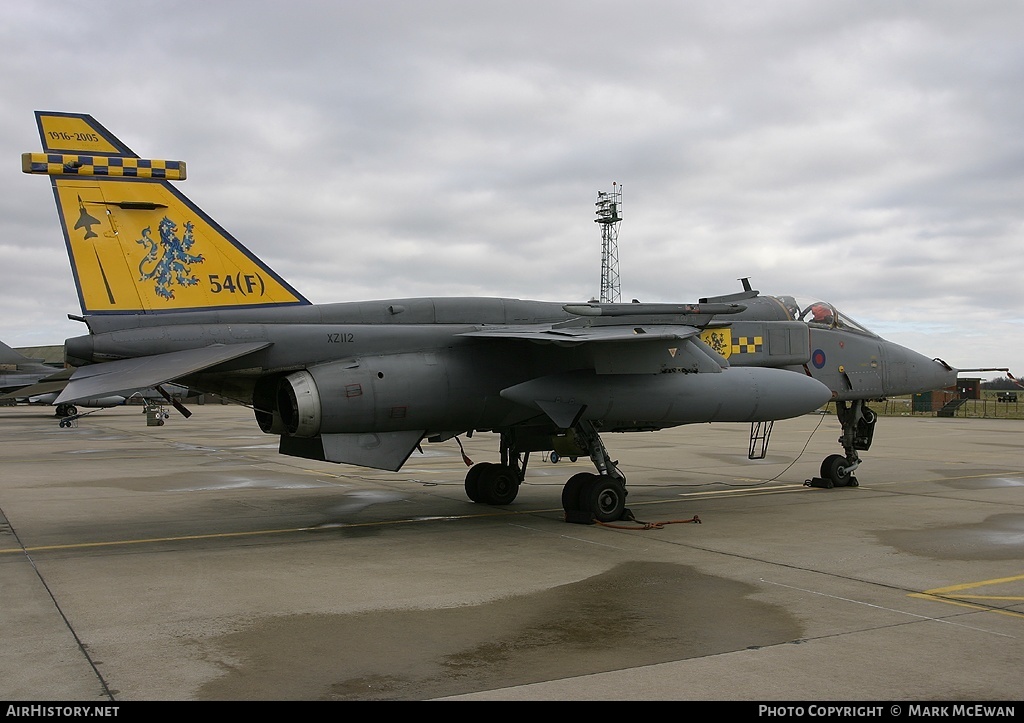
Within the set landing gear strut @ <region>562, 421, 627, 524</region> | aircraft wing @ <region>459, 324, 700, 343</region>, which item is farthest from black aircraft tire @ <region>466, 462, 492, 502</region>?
aircraft wing @ <region>459, 324, 700, 343</region>

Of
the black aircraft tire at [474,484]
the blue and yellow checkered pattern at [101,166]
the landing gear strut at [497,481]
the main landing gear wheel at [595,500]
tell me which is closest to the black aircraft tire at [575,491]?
the main landing gear wheel at [595,500]

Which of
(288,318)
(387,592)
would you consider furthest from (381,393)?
(387,592)

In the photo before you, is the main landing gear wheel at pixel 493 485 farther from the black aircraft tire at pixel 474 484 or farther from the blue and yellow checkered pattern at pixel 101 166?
the blue and yellow checkered pattern at pixel 101 166

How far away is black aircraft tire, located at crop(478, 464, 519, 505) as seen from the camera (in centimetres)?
1216

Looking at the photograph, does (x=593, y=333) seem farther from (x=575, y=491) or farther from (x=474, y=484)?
(x=474, y=484)

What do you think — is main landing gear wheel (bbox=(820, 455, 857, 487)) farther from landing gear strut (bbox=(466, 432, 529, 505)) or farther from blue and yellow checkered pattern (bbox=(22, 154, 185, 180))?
blue and yellow checkered pattern (bbox=(22, 154, 185, 180))

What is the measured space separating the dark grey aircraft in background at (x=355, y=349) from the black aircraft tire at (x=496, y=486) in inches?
37.7

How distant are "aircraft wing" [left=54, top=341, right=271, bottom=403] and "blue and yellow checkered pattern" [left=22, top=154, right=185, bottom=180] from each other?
7.19ft

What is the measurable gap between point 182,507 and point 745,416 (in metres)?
7.98

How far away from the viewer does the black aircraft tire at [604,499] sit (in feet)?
33.3

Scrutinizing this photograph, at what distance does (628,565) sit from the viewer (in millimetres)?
7816

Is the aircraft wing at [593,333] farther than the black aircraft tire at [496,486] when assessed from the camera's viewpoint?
No

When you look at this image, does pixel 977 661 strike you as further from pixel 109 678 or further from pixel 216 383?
pixel 216 383

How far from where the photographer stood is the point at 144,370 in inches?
336
